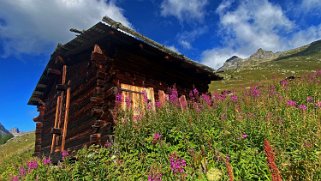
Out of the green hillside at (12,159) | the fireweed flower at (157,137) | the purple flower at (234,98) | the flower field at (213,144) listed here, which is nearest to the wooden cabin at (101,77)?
the green hillside at (12,159)

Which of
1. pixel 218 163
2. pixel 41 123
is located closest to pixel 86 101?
pixel 41 123

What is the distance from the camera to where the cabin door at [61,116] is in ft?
44.2

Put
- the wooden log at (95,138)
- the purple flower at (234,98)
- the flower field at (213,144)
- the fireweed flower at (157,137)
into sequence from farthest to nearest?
1. the wooden log at (95,138)
2. the purple flower at (234,98)
3. the fireweed flower at (157,137)
4. the flower field at (213,144)

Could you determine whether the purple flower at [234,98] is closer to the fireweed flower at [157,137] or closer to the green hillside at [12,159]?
the fireweed flower at [157,137]

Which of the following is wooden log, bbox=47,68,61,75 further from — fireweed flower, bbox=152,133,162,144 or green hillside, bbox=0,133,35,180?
fireweed flower, bbox=152,133,162,144

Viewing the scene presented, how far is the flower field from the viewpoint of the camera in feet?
17.8

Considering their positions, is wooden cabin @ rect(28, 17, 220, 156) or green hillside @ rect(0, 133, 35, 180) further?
green hillside @ rect(0, 133, 35, 180)

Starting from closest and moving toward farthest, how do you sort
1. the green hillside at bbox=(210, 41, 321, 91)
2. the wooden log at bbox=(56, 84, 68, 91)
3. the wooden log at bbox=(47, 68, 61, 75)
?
the wooden log at bbox=(56, 84, 68, 91) → the wooden log at bbox=(47, 68, 61, 75) → the green hillside at bbox=(210, 41, 321, 91)

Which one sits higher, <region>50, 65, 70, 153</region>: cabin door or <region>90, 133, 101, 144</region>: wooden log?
<region>50, 65, 70, 153</region>: cabin door

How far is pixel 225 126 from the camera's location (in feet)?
23.1

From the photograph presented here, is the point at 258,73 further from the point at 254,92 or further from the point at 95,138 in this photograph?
the point at 95,138

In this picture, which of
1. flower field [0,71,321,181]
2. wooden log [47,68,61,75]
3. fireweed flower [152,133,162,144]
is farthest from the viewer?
wooden log [47,68,61,75]

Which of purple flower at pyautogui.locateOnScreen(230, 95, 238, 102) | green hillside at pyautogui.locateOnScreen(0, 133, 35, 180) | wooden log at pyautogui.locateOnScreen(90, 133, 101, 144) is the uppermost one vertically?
purple flower at pyautogui.locateOnScreen(230, 95, 238, 102)

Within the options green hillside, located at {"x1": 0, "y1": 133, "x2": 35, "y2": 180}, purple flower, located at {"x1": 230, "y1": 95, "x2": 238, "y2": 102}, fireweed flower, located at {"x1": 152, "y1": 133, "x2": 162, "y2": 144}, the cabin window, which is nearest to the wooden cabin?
the cabin window
